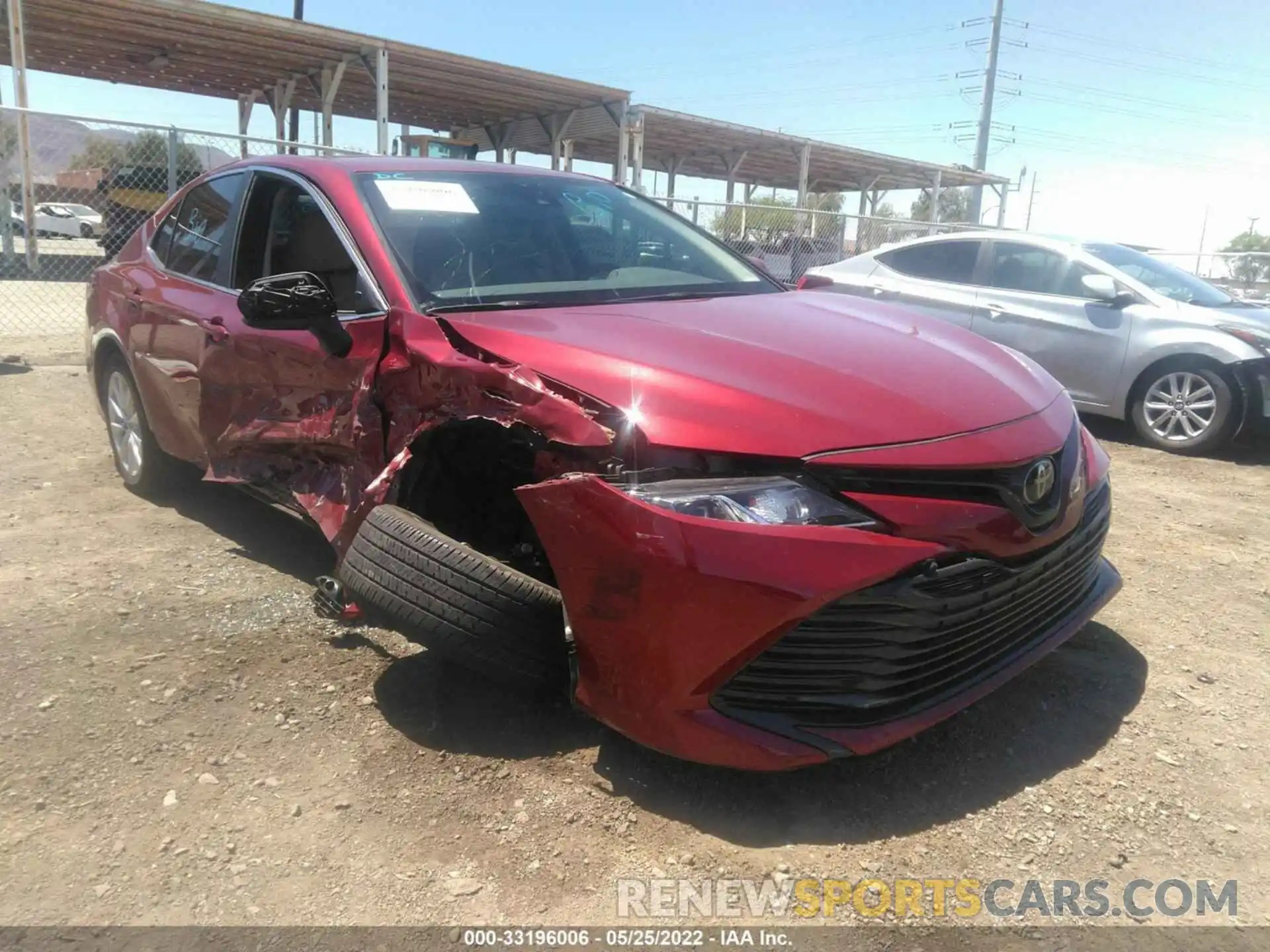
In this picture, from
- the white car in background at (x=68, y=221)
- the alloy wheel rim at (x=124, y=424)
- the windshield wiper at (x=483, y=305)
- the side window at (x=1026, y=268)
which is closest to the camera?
the windshield wiper at (x=483, y=305)

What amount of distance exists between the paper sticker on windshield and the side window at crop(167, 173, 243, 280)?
0.99 meters

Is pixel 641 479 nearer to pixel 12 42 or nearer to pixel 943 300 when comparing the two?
pixel 943 300

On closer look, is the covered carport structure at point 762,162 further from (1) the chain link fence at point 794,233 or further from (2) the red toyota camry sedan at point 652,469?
(2) the red toyota camry sedan at point 652,469

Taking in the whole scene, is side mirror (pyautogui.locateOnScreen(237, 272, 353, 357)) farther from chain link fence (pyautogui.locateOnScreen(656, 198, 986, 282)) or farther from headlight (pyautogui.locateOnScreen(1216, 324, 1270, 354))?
chain link fence (pyautogui.locateOnScreen(656, 198, 986, 282))

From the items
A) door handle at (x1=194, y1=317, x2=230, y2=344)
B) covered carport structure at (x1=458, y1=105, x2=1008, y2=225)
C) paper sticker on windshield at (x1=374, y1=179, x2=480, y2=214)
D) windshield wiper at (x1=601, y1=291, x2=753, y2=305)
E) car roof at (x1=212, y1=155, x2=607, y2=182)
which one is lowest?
door handle at (x1=194, y1=317, x2=230, y2=344)

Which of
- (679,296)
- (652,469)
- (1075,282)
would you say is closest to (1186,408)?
(1075,282)

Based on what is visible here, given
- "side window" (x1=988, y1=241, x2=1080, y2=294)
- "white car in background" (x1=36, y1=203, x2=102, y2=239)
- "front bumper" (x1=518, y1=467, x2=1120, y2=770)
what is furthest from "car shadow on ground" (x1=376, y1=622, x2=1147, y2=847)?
"white car in background" (x1=36, y1=203, x2=102, y2=239)

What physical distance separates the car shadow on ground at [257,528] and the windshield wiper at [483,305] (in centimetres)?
135

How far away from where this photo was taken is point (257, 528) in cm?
425

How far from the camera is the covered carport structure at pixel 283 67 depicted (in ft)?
52.9

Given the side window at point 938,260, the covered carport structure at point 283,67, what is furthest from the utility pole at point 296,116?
the side window at point 938,260

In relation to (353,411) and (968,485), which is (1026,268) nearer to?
(968,485)

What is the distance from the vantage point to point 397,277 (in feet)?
9.16

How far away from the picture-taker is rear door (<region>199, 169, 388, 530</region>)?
9.19 feet
